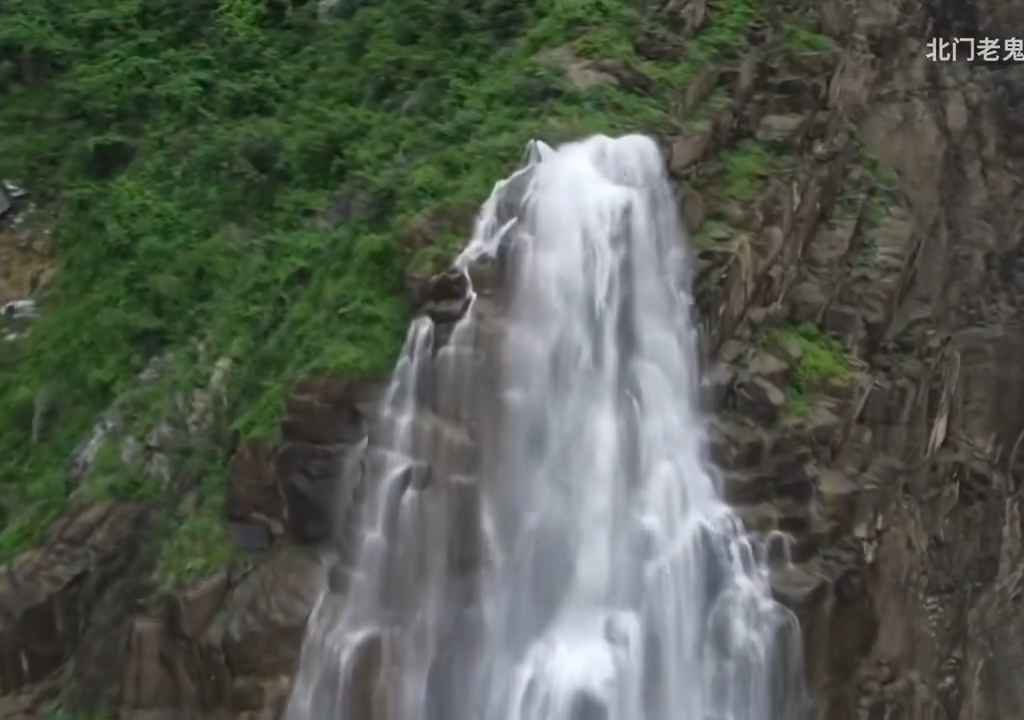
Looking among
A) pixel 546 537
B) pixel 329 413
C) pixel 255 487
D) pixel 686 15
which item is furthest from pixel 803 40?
pixel 255 487

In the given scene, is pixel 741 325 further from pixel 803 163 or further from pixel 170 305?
pixel 170 305

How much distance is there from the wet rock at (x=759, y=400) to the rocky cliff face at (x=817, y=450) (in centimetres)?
1

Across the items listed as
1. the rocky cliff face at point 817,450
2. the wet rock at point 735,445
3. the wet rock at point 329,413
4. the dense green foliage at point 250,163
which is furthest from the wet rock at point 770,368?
the wet rock at point 329,413

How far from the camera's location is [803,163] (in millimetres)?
11172

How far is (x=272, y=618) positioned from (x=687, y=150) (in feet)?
15.3

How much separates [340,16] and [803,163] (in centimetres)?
497

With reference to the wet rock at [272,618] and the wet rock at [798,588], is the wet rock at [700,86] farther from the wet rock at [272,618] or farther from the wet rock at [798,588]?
the wet rock at [272,618]

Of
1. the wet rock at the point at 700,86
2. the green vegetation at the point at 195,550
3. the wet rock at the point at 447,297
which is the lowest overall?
the green vegetation at the point at 195,550

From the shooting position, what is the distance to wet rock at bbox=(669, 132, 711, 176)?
10359 mm

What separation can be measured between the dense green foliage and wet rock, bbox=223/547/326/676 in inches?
29.4

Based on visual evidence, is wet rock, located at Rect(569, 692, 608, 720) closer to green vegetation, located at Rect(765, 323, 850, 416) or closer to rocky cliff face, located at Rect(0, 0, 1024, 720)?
rocky cliff face, located at Rect(0, 0, 1024, 720)

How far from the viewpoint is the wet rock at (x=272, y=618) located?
30.1ft

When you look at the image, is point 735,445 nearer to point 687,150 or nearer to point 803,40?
point 687,150

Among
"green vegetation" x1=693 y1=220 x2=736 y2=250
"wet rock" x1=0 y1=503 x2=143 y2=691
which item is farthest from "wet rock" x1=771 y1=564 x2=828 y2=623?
"wet rock" x1=0 y1=503 x2=143 y2=691
